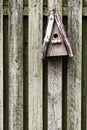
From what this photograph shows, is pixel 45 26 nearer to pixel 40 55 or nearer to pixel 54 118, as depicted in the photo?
pixel 40 55

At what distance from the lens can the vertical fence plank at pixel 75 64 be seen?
2.62 metres

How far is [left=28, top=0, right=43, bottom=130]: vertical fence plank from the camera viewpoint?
263cm

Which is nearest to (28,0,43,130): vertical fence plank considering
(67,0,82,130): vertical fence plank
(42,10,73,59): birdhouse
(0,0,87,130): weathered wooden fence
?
(0,0,87,130): weathered wooden fence

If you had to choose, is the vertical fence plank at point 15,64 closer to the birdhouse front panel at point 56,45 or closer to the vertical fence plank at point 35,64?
the vertical fence plank at point 35,64

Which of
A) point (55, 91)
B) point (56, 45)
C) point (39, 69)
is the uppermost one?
point (56, 45)

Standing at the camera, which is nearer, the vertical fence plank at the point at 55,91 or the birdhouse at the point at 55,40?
the birdhouse at the point at 55,40

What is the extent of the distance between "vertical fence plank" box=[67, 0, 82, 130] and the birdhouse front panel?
4.8 inches

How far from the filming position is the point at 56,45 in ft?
8.38

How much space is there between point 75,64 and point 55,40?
0.26m

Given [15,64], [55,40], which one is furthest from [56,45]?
[15,64]

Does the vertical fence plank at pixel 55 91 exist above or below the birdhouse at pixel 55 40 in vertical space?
below

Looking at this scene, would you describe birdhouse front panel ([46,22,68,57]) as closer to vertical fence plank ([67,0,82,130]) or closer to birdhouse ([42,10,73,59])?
birdhouse ([42,10,73,59])

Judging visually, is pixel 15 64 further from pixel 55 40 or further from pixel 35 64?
pixel 55 40

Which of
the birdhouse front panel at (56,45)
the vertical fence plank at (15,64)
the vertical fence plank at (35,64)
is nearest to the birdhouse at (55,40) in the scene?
the birdhouse front panel at (56,45)
